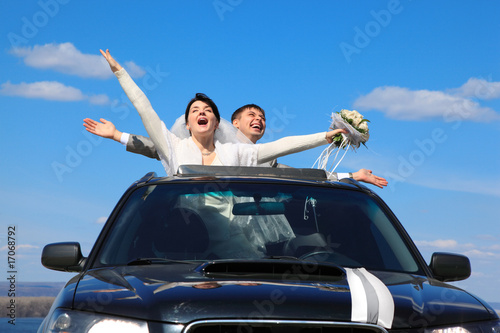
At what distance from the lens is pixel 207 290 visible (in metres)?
3.06

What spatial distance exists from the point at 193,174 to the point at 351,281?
181 centimetres

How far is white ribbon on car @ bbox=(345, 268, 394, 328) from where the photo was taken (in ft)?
9.78

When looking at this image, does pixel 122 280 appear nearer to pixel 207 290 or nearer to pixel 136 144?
pixel 207 290

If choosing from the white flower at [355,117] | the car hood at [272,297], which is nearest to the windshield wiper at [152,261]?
the car hood at [272,297]

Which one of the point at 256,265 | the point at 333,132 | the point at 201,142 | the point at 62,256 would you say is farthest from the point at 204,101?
the point at 256,265

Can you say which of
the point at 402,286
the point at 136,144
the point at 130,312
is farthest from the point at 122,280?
the point at 136,144

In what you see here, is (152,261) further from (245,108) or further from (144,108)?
(245,108)

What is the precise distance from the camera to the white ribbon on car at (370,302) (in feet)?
9.78

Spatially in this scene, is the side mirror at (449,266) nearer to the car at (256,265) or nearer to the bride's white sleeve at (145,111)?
the car at (256,265)

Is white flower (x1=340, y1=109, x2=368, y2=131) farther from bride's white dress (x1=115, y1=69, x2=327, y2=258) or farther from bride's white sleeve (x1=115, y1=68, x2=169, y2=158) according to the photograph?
bride's white sleeve (x1=115, y1=68, x2=169, y2=158)

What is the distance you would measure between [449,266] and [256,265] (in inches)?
50.0

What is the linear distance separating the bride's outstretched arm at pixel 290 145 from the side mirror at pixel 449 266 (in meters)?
3.26

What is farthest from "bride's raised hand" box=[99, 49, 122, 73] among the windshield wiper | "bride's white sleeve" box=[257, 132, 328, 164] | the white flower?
the windshield wiper

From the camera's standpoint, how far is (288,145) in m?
7.28
